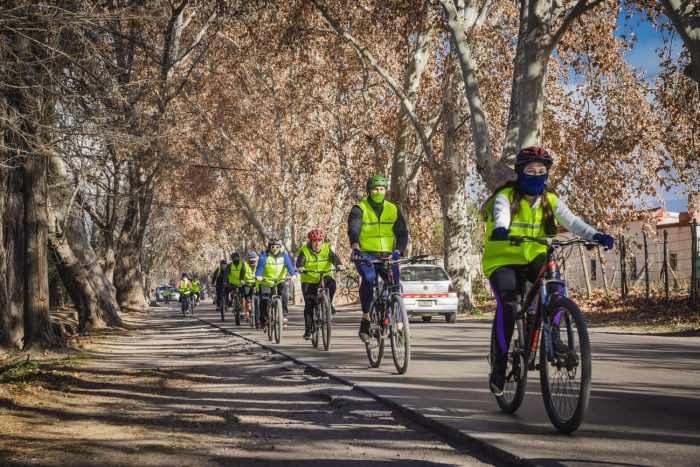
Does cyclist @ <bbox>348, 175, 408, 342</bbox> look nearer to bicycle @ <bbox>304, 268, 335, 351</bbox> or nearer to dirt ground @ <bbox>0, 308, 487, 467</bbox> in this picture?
dirt ground @ <bbox>0, 308, 487, 467</bbox>

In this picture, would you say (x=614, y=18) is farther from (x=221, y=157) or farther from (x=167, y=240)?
(x=167, y=240)

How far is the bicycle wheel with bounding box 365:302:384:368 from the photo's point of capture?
10.1 meters

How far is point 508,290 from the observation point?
6312mm

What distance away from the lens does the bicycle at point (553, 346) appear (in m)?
5.36

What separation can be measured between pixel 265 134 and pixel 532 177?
132ft

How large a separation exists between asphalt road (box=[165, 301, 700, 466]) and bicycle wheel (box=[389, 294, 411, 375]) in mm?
173

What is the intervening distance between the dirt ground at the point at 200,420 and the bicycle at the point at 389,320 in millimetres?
837

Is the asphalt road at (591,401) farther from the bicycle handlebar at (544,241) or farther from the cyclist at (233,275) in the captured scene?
the cyclist at (233,275)

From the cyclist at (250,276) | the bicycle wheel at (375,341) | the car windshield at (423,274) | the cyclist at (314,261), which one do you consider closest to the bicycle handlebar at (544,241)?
the bicycle wheel at (375,341)

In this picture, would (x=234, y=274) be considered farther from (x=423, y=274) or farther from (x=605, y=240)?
(x=605, y=240)

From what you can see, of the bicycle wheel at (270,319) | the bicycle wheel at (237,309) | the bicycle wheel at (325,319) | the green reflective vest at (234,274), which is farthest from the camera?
the green reflective vest at (234,274)

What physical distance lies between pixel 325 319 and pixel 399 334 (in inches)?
151

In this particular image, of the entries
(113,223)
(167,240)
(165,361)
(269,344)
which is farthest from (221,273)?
(167,240)

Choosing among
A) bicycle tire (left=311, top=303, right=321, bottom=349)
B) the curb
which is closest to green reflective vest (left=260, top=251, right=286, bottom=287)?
bicycle tire (left=311, top=303, right=321, bottom=349)
